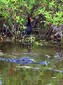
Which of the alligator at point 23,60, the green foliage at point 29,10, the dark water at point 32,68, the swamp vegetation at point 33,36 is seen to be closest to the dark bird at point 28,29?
the swamp vegetation at point 33,36

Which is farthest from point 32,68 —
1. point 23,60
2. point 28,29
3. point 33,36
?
point 28,29

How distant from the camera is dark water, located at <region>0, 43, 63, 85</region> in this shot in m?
7.55

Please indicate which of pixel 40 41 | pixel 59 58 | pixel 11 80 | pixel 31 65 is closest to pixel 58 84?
pixel 11 80

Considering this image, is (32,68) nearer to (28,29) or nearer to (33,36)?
(33,36)

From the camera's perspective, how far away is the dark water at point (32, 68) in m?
7.55

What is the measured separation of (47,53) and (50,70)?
2.15m

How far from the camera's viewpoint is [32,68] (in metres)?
8.66

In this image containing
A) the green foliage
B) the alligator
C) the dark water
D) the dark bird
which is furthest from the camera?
the dark bird

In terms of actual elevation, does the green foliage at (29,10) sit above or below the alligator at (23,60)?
above

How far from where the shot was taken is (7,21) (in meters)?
12.7

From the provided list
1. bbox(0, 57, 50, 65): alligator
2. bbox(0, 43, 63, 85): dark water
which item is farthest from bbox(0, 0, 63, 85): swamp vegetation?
bbox(0, 57, 50, 65): alligator

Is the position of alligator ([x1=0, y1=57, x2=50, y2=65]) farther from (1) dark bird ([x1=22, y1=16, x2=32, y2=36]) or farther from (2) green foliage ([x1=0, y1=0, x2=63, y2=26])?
(1) dark bird ([x1=22, y1=16, x2=32, y2=36])

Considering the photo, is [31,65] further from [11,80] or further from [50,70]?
[11,80]

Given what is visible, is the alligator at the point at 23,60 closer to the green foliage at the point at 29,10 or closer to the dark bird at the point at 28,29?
the green foliage at the point at 29,10
